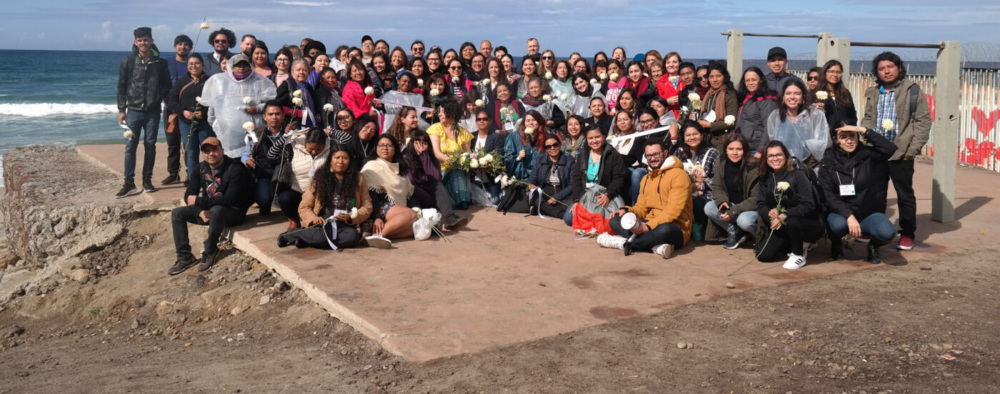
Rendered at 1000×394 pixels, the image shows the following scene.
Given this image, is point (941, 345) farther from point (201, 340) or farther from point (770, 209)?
point (201, 340)

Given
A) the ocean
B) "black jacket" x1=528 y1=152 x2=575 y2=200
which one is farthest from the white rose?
the ocean

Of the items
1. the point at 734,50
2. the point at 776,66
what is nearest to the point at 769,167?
the point at 776,66

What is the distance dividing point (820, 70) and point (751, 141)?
3.37 feet

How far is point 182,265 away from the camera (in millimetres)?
7301

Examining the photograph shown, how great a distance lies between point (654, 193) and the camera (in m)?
7.28

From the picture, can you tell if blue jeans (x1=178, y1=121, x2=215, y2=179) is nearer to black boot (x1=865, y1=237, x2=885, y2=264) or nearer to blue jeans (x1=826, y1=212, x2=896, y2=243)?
blue jeans (x1=826, y1=212, x2=896, y2=243)

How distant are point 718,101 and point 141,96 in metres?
6.01

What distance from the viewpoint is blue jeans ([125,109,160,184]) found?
30.2ft

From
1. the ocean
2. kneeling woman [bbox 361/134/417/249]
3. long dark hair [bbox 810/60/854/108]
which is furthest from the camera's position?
the ocean

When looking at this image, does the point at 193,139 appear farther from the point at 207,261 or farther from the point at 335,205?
the point at 335,205

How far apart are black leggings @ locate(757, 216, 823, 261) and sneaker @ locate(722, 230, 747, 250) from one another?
38 centimetres

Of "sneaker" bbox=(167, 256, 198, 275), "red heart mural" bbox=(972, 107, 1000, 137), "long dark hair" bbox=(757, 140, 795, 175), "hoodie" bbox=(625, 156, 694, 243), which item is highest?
"red heart mural" bbox=(972, 107, 1000, 137)

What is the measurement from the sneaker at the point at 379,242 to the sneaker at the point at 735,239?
2859mm

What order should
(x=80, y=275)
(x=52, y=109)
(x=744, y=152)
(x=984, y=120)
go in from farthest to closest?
1. (x=52, y=109)
2. (x=984, y=120)
3. (x=80, y=275)
4. (x=744, y=152)
